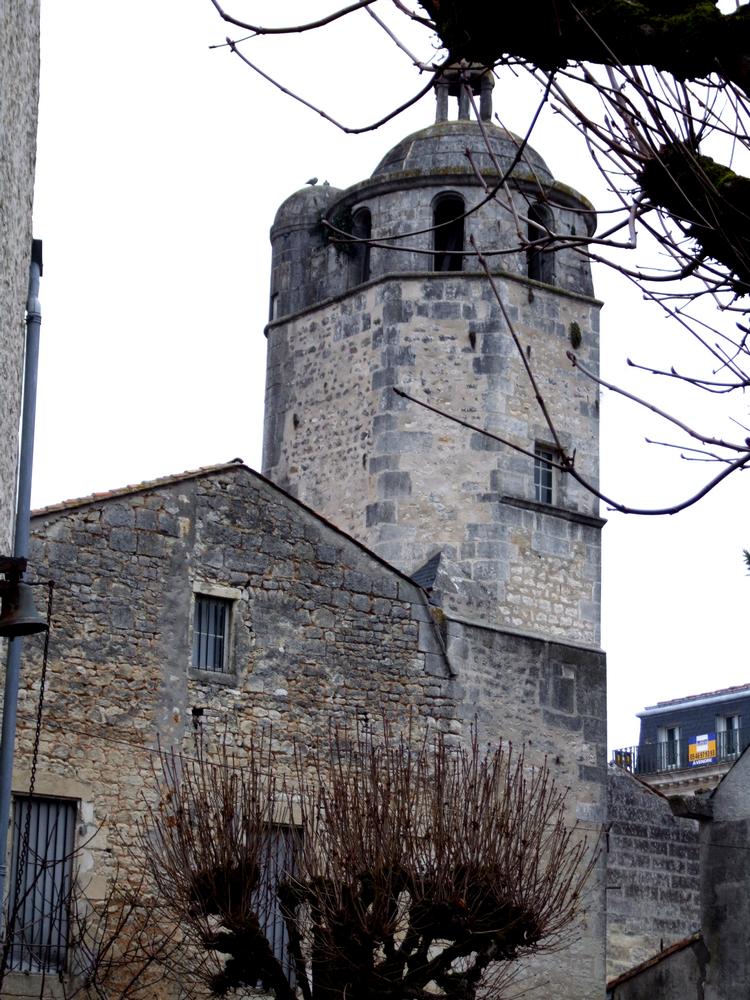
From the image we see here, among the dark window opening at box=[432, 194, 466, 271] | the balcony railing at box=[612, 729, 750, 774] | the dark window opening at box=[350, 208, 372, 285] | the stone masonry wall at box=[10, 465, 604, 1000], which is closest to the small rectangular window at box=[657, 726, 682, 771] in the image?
the balcony railing at box=[612, 729, 750, 774]

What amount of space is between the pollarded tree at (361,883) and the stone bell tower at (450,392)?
4436 millimetres

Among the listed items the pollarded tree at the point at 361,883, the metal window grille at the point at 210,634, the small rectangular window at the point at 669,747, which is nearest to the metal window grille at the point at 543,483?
the metal window grille at the point at 210,634

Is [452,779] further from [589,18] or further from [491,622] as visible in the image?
[589,18]

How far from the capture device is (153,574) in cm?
1658

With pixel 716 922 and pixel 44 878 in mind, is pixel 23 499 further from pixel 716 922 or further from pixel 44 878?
pixel 716 922

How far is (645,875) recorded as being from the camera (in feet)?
82.7

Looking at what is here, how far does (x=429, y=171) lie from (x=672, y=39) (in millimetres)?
15301

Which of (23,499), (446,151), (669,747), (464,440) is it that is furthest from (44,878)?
(669,747)

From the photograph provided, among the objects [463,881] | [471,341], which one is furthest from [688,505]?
[471,341]

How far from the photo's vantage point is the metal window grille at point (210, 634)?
16844 millimetres

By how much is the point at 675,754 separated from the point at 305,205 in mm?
26021

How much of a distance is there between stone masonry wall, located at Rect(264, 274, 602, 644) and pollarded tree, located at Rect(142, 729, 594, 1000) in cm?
482

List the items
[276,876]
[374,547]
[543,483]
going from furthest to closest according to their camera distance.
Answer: [543,483]
[374,547]
[276,876]

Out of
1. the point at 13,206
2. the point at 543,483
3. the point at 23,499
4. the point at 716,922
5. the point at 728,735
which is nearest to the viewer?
the point at 13,206
